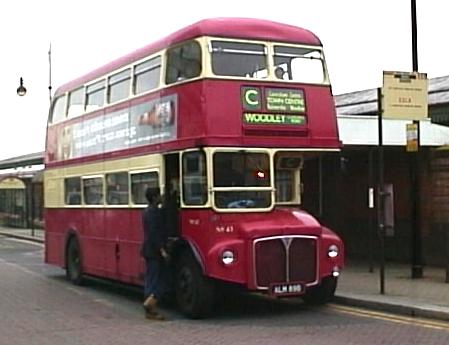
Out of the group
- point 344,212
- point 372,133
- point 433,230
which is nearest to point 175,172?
point 372,133

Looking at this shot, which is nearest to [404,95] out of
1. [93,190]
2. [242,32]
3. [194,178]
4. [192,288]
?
[242,32]

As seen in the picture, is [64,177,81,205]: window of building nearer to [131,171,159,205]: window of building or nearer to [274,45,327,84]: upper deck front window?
[131,171,159,205]: window of building

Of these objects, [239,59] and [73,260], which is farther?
[73,260]

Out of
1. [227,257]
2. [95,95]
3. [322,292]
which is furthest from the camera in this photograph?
[95,95]

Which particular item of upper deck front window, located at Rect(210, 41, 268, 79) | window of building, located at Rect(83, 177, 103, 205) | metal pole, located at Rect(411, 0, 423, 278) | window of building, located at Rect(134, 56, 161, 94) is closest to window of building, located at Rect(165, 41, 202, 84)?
upper deck front window, located at Rect(210, 41, 268, 79)

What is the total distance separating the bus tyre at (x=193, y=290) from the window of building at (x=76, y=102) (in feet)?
19.7

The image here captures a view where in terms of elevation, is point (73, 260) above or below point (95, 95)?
below

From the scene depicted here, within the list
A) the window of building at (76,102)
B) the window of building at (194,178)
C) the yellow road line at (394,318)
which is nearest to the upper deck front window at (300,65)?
the window of building at (194,178)

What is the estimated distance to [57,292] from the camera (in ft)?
55.7

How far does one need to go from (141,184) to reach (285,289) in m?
3.57

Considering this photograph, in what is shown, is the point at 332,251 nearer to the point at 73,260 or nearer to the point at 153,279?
the point at 153,279

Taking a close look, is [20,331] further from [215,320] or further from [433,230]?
[433,230]

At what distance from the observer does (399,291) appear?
47.7ft

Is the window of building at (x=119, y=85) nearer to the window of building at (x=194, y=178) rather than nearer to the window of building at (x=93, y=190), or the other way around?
the window of building at (x=93, y=190)
